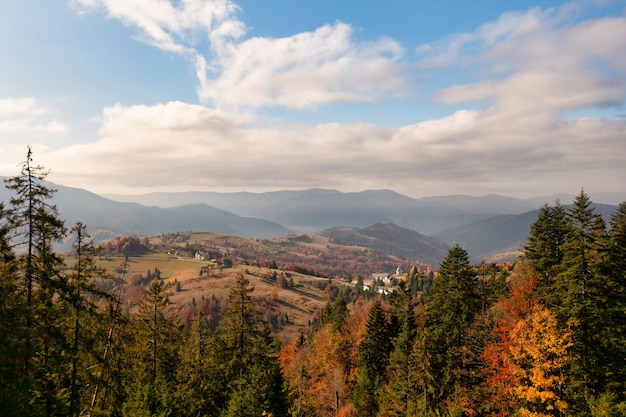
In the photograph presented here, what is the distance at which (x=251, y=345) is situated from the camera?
40438 mm

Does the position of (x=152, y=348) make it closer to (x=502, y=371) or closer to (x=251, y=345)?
(x=251, y=345)

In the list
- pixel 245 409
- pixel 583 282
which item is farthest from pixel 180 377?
pixel 583 282

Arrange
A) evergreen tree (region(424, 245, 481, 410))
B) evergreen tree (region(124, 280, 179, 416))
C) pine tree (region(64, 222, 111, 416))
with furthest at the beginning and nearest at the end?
evergreen tree (region(424, 245, 481, 410)) → evergreen tree (region(124, 280, 179, 416)) → pine tree (region(64, 222, 111, 416))

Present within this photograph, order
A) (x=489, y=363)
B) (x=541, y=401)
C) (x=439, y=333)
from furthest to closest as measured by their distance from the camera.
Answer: (x=439, y=333)
(x=489, y=363)
(x=541, y=401)

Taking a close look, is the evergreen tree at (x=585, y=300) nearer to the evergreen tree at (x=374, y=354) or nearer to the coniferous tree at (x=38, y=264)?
the evergreen tree at (x=374, y=354)

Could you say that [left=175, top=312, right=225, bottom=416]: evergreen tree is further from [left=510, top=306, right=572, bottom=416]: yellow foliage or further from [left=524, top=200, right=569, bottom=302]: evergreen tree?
[left=524, top=200, right=569, bottom=302]: evergreen tree

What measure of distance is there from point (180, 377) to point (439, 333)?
33.3m

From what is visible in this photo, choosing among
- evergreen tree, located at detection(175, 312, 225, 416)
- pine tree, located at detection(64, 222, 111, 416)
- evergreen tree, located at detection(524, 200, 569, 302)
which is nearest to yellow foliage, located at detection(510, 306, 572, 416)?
evergreen tree, located at detection(524, 200, 569, 302)

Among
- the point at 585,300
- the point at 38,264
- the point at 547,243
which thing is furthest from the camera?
the point at 547,243

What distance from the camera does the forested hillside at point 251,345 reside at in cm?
2089

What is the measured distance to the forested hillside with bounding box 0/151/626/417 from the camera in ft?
68.5

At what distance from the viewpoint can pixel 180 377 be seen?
34.7 metres

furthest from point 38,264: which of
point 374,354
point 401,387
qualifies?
point 374,354

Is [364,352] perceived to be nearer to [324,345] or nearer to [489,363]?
[324,345]
